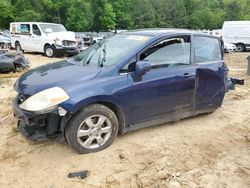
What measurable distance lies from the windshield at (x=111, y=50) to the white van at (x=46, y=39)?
35.6 feet

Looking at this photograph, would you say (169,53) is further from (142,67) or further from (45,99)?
(45,99)

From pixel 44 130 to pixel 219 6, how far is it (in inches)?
2919

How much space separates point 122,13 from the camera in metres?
54.8

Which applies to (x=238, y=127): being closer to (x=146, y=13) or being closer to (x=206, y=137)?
(x=206, y=137)

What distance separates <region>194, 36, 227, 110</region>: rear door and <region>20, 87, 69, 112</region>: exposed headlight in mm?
2335

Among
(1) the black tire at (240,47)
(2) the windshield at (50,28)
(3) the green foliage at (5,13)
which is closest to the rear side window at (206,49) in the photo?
(2) the windshield at (50,28)

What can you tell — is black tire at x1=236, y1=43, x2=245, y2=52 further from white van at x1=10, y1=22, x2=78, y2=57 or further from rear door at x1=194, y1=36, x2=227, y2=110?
rear door at x1=194, y1=36, x2=227, y2=110

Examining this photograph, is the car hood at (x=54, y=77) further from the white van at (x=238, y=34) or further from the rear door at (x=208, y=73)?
the white van at (x=238, y=34)

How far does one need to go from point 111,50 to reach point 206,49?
1.73 metres

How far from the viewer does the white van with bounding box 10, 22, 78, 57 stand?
15992mm

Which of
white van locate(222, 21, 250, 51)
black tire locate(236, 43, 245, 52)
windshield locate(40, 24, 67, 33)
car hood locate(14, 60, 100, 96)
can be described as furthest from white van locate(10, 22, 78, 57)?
black tire locate(236, 43, 245, 52)

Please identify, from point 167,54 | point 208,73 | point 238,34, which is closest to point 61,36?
point 208,73

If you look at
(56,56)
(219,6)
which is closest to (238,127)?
(56,56)

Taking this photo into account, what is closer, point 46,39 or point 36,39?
point 46,39
